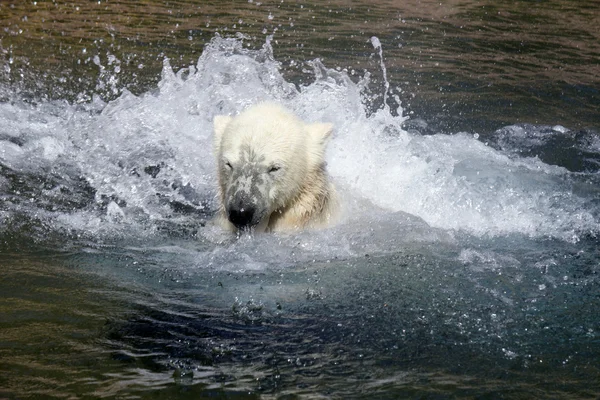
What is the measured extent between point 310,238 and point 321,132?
2.25 ft

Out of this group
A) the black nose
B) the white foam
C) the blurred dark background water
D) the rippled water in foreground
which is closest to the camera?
the rippled water in foreground

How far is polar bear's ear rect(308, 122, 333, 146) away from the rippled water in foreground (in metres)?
0.61

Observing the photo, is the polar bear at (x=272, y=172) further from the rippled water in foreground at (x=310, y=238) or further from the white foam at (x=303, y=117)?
the white foam at (x=303, y=117)

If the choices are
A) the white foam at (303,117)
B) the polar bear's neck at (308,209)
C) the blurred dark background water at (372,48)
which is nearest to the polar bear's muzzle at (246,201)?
the polar bear's neck at (308,209)

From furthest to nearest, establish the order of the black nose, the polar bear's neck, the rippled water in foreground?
the polar bear's neck < the black nose < the rippled water in foreground

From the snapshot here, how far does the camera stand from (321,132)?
4777mm

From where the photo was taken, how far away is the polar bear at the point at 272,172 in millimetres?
4301

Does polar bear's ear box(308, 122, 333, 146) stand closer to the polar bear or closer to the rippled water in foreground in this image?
the polar bear

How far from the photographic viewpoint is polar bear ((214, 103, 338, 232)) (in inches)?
169

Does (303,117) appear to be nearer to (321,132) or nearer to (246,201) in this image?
(321,132)

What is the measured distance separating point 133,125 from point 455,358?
4.47m

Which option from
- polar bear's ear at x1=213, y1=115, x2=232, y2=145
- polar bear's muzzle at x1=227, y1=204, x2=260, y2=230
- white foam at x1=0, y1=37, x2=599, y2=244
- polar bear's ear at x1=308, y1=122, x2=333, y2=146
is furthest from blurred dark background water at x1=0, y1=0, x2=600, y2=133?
polar bear's muzzle at x1=227, y1=204, x2=260, y2=230

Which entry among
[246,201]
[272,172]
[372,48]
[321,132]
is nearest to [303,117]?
[321,132]

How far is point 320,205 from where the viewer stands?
4812 millimetres
